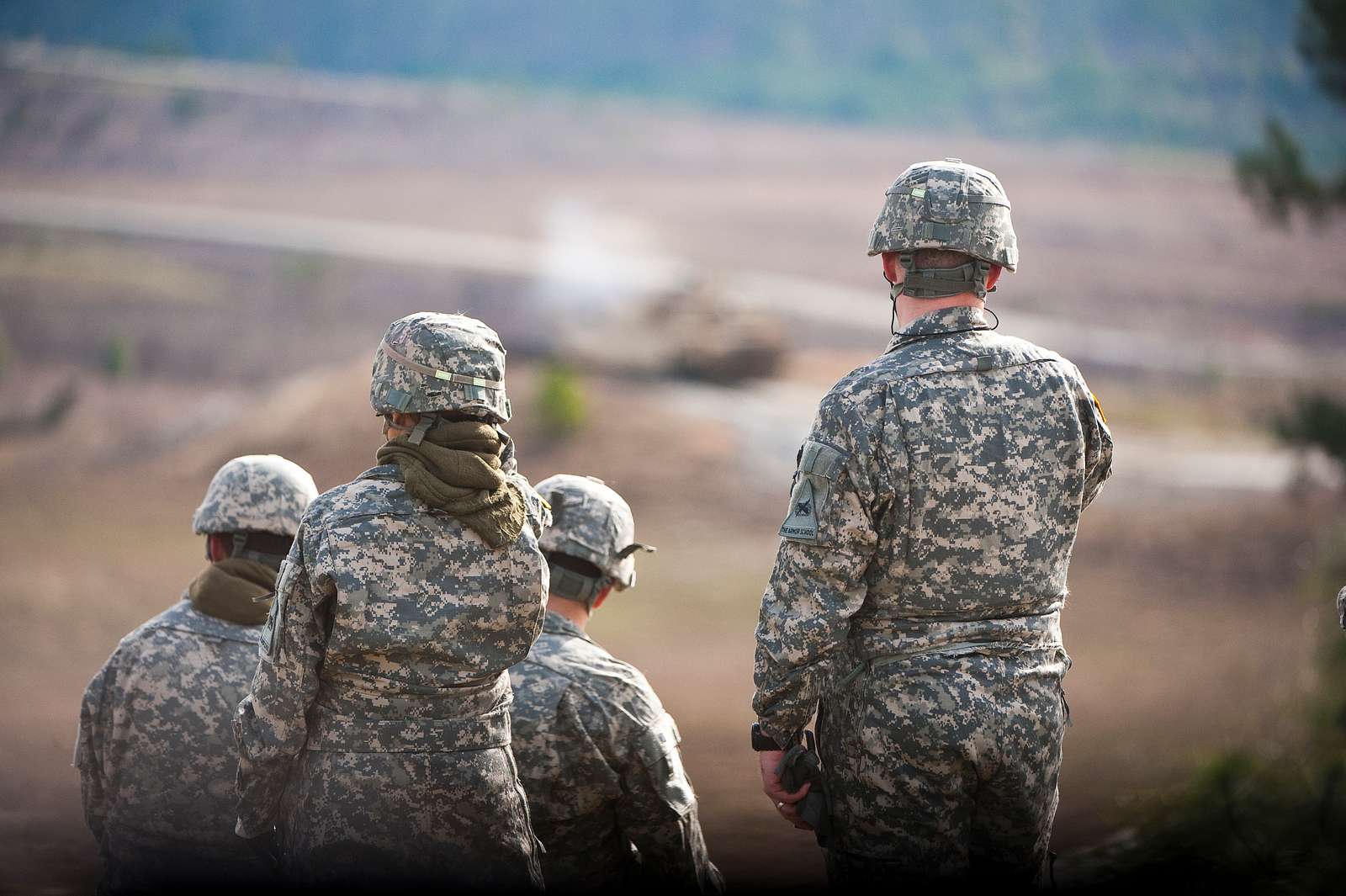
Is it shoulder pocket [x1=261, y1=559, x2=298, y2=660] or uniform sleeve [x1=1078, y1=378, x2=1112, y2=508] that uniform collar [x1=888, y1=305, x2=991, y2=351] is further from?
shoulder pocket [x1=261, y1=559, x2=298, y2=660]

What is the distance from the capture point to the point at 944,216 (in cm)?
391

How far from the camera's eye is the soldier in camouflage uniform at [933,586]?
147 inches

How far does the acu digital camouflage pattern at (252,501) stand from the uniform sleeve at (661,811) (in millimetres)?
1268

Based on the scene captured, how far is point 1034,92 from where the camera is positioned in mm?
46438

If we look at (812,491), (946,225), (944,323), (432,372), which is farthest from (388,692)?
(946,225)

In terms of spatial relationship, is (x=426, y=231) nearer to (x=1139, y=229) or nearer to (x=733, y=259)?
(x=733, y=259)

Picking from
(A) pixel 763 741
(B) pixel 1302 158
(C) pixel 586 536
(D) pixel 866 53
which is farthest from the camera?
(D) pixel 866 53

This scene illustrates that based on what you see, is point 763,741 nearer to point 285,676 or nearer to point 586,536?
point 586,536

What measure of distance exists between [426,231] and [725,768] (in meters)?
21.2

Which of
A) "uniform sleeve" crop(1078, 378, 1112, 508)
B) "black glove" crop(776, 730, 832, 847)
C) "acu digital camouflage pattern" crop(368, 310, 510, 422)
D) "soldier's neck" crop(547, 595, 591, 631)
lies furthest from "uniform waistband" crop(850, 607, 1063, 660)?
"acu digital camouflage pattern" crop(368, 310, 510, 422)

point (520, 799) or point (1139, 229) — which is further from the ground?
point (1139, 229)

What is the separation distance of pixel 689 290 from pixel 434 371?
55.0 feet

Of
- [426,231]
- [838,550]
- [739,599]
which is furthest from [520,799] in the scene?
[426,231]

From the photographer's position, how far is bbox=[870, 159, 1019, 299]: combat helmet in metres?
3.92
